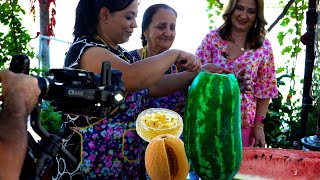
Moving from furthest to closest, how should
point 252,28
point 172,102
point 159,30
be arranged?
point 252,28, point 159,30, point 172,102

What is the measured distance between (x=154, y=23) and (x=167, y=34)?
0.15 m

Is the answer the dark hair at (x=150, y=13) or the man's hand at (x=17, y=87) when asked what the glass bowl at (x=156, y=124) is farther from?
the dark hair at (x=150, y=13)

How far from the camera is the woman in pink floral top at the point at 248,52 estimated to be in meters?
3.51

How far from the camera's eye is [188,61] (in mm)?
2172

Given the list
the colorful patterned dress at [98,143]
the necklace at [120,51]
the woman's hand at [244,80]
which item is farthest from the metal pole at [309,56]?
the colorful patterned dress at [98,143]

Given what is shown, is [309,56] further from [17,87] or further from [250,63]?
[17,87]

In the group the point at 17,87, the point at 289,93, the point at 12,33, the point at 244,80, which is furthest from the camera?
the point at 289,93

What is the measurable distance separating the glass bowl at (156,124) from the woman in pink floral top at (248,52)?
4.77 feet

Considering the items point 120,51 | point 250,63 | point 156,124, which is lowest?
point 156,124

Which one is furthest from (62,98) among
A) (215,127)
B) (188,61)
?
(188,61)

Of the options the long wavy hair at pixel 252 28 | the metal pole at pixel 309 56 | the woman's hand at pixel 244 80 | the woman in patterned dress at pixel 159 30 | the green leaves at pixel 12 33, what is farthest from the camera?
the green leaves at pixel 12 33

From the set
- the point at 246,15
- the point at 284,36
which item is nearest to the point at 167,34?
the point at 246,15

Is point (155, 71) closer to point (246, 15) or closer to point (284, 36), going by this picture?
point (246, 15)

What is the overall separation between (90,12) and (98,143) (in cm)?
72
